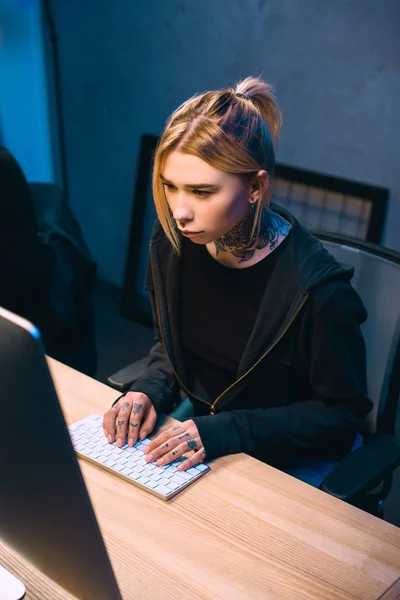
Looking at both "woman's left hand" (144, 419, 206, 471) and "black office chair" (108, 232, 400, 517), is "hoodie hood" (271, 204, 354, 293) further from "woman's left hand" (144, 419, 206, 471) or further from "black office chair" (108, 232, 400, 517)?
"woman's left hand" (144, 419, 206, 471)

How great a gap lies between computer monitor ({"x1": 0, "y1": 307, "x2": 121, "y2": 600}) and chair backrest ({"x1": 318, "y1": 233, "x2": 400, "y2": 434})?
869mm

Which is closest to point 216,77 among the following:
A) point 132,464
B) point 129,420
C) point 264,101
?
point 264,101

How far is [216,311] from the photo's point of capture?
4.63 ft

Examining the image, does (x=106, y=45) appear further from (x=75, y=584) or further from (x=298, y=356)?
(x=75, y=584)

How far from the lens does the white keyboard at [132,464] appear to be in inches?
40.3

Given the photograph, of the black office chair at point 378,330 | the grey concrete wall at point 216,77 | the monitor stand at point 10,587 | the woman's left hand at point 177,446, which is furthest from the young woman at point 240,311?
the grey concrete wall at point 216,77

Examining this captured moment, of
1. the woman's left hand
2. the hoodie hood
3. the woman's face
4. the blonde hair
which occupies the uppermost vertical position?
the blonde hair

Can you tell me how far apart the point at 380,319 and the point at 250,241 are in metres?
0.34

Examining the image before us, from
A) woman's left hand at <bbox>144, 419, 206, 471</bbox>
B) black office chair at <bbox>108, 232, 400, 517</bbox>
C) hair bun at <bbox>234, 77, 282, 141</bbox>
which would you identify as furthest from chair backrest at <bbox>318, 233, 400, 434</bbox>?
woman's left hand at <bbox>144, 419, 206, 471</bbox>

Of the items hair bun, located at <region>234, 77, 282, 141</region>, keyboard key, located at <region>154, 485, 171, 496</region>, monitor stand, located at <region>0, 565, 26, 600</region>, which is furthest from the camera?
hair bun, located at <region>234, 77, 282, 141</region>

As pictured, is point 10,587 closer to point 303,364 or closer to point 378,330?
point 303,364

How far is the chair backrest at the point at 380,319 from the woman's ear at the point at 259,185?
0.31 m

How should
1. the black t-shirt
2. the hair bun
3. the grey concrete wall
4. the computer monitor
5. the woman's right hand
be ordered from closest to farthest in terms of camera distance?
the computer monitor < the woman's right hand < the hair bun < the black t-shirt < the grey concrete wall

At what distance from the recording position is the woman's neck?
1295mm
